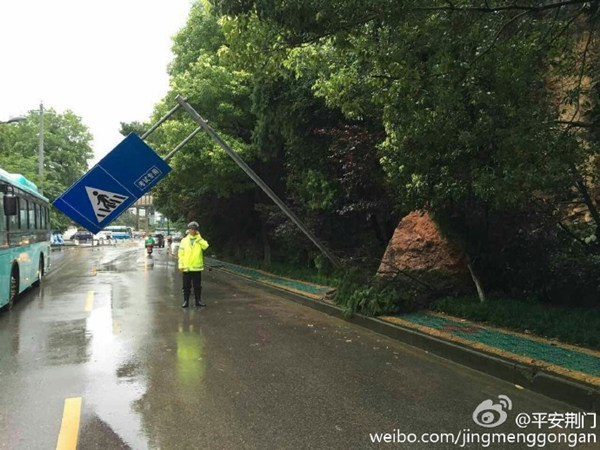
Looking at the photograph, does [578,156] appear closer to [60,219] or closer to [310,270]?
[310,270]

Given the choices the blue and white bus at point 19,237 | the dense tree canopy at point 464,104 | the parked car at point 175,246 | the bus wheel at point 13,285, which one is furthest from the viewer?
the parked car at point 175,246

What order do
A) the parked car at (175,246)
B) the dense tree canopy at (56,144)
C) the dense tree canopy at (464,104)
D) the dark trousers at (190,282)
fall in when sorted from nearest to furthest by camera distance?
1. the dense tree canopy at (464,104)
2. the dark trousers at (190,282)
3. the parked car at (175,246)
4. the dense tree canopy at (56,144)

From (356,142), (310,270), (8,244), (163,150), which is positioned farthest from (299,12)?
(163,150)

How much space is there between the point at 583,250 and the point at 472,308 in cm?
215

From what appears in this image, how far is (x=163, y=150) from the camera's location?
19188 mm

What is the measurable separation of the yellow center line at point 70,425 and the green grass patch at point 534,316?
19.6ft

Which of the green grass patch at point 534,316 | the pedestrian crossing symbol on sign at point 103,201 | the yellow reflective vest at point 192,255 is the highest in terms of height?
Result: the pedestrian crossing symbol on sign at point 103,201

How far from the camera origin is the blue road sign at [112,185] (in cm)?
955

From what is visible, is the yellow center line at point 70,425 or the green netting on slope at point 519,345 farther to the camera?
the green netting on slope at point 519,345

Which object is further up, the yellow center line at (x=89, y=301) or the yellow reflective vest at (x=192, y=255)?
the yellow reflective vest at (x=192, y=255)

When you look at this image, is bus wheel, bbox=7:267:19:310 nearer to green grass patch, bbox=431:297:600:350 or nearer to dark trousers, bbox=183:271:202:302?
dark trousers, bbox=183:271:202:302

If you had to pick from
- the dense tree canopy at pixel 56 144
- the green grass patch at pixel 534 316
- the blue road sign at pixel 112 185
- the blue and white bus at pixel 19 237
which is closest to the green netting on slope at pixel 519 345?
the green grass patch at pixel 534 316

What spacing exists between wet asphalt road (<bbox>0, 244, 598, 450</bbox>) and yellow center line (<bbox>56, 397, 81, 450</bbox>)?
5cm

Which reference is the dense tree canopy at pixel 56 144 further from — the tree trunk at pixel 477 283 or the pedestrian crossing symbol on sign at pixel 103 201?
the tree trunk at pixel 477 283
